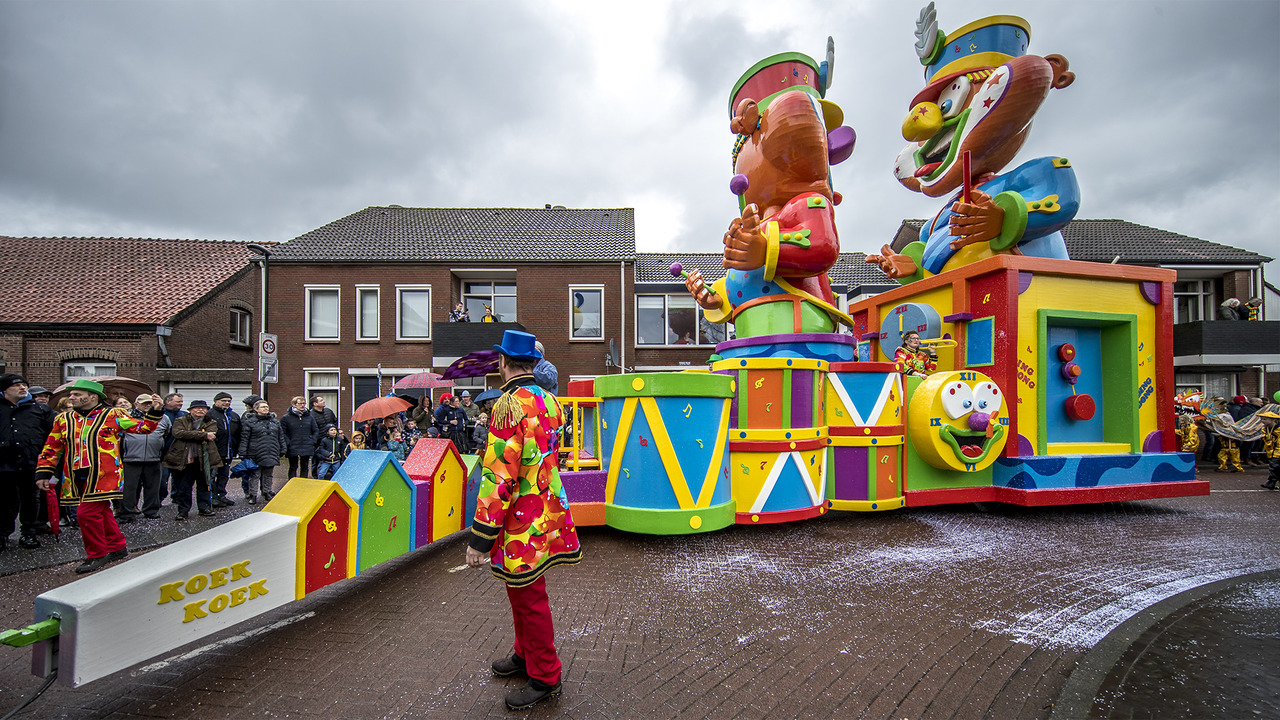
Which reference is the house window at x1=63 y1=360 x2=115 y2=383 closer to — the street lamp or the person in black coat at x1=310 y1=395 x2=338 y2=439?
the street lamp

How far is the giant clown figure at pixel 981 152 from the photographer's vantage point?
19.5 ft

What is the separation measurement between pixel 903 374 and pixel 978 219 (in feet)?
6.18

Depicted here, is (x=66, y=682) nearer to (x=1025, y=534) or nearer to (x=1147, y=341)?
(x=1025, y=534)

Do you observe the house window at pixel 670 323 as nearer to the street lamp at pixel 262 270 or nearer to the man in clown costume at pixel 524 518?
the street lamp at pixel 262 270

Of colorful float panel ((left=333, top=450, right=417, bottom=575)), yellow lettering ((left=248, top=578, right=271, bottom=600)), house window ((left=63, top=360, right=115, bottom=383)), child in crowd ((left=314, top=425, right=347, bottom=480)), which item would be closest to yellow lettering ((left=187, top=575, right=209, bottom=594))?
yellow lettering ((left=248, top=578, right=271, bottom=600))

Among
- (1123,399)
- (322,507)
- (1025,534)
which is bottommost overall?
(1025,534)

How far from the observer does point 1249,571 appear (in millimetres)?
4129

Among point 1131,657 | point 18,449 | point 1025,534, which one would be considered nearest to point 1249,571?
point 1025,534

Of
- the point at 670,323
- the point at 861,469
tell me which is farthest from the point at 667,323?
the point at 861,469

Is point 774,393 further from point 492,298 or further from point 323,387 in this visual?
point 323,387

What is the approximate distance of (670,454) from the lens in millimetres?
4746

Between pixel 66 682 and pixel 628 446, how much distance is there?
353cm

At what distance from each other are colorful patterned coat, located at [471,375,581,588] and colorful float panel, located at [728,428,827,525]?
109 inches

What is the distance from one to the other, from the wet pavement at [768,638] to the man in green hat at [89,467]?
35 centimetres
